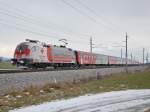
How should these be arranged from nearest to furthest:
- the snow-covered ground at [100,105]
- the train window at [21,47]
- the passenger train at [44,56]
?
the snow-covered ground at [100,105] → the passenger train at [44,56] → the train window at [21,47]

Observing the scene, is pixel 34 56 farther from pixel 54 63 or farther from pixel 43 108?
pixel 43 108

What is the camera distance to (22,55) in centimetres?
3984

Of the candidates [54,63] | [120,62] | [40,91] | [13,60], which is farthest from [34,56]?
[120,62]

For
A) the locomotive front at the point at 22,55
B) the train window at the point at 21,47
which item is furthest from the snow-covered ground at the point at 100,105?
the train window at the point at 21,47

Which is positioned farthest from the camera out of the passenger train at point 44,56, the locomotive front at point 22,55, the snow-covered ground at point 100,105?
the passenger train at point 44,56

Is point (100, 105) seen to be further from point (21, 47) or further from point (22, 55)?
point (21, 47)

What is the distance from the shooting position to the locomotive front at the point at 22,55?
1532 inches

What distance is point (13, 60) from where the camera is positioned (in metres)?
39.3

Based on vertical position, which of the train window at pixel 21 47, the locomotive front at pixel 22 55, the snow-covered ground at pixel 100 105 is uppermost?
the train window at pixel 21 47

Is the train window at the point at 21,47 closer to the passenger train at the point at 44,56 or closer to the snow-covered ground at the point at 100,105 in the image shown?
the passenger train at the point at 44,56

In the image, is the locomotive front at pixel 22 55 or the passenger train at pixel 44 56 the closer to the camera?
the locomotive front at pixel 22 55

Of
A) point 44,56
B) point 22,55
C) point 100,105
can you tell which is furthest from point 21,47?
point 100,105

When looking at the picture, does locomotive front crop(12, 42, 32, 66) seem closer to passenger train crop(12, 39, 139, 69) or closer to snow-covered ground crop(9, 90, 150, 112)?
passenger train crop(12, 39, 139, 69)

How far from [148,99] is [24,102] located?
6405 millimetres
